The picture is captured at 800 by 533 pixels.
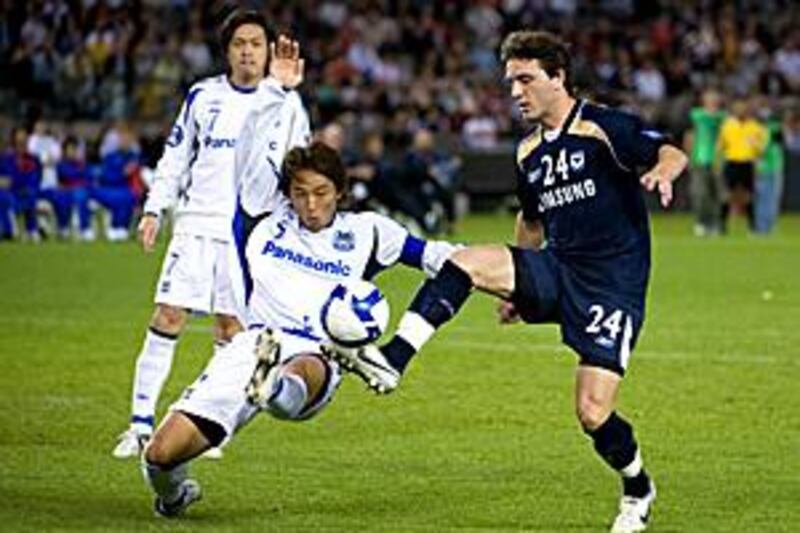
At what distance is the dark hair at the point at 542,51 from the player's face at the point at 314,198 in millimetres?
1057

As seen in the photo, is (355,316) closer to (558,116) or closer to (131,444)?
(558,116)

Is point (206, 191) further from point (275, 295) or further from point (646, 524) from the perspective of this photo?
point (646, 524)

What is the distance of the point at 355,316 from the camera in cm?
1041

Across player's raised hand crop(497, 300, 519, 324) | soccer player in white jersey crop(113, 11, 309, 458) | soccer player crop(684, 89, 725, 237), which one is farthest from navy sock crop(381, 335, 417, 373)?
soccer player crop(684, 89, 725, 237)

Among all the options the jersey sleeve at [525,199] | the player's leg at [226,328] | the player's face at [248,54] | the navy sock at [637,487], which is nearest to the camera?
the navy sock at [637,487]

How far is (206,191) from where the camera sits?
13.4m

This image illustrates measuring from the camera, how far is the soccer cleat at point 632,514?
10773 millimetres

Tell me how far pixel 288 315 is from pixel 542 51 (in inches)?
67.3

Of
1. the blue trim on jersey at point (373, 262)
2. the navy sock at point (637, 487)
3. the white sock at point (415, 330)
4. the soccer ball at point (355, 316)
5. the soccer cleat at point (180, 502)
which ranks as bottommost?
the soccer cleat at point (180, 502)

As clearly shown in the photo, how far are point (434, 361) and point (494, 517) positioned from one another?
26.0 ft

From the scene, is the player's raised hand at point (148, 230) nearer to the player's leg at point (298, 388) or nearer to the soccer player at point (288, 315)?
the soccer player at point (288, 315)

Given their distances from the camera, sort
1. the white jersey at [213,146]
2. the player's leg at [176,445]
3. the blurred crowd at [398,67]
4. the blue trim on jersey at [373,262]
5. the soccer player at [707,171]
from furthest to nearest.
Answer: the blurred crowd at [398,67] < the soccer player at [707,171] < the white jersey at [213,146] < the blue trim on jersey at [373,262] < the player's leg at [176,445]

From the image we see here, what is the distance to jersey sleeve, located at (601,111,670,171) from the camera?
10836 millimetres

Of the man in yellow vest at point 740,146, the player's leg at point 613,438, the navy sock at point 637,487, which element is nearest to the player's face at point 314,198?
the player's leg at point 613,438
